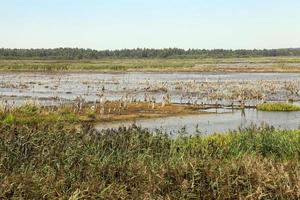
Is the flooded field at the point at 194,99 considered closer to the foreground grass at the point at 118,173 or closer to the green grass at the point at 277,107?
the green grass at the point at 277,107

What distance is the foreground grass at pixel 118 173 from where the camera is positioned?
1075cm

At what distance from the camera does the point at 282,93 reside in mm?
52875

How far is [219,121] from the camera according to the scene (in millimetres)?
32906

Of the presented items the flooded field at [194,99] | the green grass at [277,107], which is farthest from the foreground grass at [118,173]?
the green grass at [277,107]

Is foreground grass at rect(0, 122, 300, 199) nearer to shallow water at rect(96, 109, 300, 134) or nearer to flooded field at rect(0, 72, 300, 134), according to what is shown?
flooded field at rect(0, 72, 300, 134)

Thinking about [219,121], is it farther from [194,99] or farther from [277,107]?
[194,99]

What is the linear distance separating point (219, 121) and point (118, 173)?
845 inches

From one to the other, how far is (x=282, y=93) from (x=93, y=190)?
145ft

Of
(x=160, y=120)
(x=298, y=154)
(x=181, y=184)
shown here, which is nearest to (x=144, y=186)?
(x=181, y=184)

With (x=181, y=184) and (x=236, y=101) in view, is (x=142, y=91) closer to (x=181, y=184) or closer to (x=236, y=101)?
(x=236, y=101)

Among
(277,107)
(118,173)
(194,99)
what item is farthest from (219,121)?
(118,173)

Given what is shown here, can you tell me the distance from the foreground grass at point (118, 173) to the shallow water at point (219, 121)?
43.4ft

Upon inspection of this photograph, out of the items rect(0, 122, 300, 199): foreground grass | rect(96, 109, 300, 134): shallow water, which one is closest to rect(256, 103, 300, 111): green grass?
rect(96, 109, 300, 134): shallow water

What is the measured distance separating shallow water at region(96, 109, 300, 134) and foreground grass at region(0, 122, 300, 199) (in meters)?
13.2
